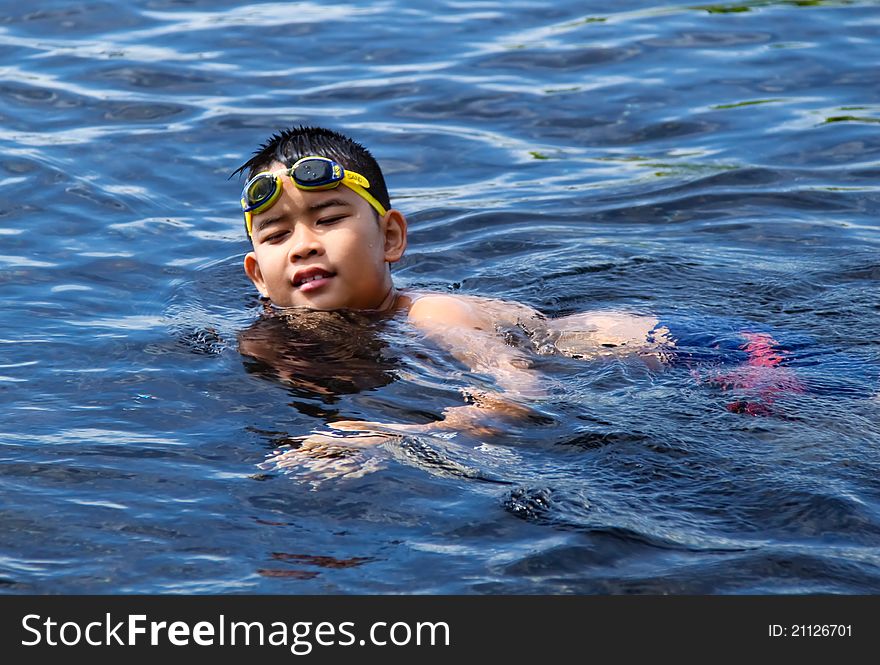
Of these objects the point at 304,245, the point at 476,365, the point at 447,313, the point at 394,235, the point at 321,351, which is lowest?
the point at 476,365

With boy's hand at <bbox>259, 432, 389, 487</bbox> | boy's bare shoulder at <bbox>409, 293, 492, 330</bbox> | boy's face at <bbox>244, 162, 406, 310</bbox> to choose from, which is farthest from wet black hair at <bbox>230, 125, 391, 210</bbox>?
boy's hand at <bbox>259, 432, 389, 487</bbox>

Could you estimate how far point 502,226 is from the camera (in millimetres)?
8922

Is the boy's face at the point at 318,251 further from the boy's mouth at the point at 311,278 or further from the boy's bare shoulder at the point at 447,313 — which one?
the boy's bare shoulder at the point at 447,313

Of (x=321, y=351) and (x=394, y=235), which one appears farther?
(x=394, y=235)

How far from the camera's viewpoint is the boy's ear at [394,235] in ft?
23.1

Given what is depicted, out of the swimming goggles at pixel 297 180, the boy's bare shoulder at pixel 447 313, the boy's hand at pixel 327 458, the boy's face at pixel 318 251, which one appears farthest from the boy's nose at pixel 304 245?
the boy's hand at pixel 327 458

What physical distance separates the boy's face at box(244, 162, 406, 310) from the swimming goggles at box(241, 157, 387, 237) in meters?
0.03

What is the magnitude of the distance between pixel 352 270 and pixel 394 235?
0.54 m

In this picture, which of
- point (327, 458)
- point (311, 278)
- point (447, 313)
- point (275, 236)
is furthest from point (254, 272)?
point (327, 458)

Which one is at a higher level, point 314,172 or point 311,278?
point 314,172

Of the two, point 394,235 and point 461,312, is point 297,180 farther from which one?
point 461,312

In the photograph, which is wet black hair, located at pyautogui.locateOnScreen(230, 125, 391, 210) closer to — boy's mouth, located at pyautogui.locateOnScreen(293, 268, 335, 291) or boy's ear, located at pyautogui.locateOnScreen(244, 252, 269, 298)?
boy's ear, located at pyautogui.locateOnScreen(244, 252, 269, 298)

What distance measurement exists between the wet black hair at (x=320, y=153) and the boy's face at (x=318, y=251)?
0.11 meters

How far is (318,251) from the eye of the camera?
654 centimetres
